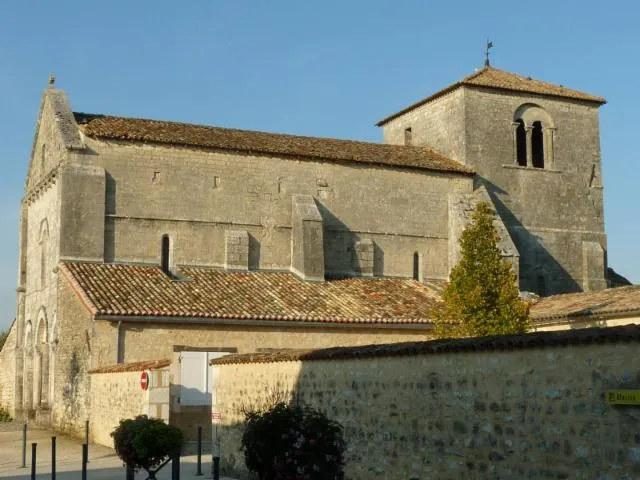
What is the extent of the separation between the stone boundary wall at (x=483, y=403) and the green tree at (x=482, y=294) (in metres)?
8.50

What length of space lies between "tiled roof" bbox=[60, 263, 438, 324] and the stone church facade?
0.29ft

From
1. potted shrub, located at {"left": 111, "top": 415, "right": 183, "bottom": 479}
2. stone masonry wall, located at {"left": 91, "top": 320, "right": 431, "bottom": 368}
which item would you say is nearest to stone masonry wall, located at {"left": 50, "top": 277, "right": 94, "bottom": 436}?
stone masonry wall, located at {"left": 91, "top": 320, "right": 431, "bottom": 368}

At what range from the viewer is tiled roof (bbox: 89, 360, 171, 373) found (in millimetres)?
19750

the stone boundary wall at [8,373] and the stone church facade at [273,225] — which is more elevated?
the stone church facade at [273,225]

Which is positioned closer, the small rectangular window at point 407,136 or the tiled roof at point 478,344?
the tiled roof at point 478,344

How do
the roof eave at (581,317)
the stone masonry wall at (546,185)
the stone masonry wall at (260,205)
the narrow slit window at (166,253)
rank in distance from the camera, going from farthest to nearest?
1. the stone masonry wall at (546,185)
2. the narrow slit window at (166,253)
3. the stone masonry wall at (260,205)
4. the roof eave at (581,317)

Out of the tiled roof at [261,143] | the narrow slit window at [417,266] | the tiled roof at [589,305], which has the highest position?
the tiled roof at [261,143]

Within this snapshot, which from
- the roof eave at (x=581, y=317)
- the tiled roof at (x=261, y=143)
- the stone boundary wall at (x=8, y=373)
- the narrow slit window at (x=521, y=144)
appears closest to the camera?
the roof eave at (x=581, y=317)

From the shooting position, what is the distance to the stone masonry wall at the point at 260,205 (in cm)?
2983

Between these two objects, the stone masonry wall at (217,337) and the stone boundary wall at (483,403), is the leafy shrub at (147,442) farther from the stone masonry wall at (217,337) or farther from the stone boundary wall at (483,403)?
the stone masonry wall at (217,337)

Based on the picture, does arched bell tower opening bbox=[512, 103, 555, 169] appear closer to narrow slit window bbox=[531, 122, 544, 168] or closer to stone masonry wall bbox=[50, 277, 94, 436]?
narrow slit window bbox=[531, 122, 544, 168]

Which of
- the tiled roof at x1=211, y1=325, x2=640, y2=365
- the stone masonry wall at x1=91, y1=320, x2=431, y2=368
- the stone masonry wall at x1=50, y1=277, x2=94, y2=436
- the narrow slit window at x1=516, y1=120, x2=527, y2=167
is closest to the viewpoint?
the tiled roof at x1=211, y1=325, x2=640, y2=365

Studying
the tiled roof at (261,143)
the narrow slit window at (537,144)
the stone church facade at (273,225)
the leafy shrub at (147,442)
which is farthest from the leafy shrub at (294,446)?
the narrow slit window at (537,144)

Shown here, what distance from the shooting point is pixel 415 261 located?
110 ft
